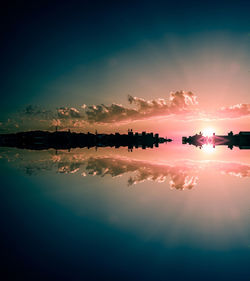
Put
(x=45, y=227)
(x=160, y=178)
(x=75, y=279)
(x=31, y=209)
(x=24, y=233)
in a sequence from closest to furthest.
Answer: (x=75, y=279)
(x=24, y=233)
(x=45, y=227)
(x=31, y=209)
(x=160, y=178)

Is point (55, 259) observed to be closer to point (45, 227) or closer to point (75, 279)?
point (75, 279)

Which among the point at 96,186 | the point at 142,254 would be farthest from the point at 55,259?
the point at 96,186

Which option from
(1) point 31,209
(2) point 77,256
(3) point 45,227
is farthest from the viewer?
(1) point 31,209

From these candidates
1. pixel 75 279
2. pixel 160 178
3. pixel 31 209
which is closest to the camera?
pixel 75 279

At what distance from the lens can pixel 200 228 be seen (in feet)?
32.0

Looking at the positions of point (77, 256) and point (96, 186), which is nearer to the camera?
point (77, 256)

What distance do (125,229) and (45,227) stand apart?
3.57 meters

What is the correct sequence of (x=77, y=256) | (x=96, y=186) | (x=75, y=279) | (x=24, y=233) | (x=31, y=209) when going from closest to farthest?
(x=75, y=279), (x=77, y=256), (x=24, y=233), (x=31, y=209), (x=96, y=186)

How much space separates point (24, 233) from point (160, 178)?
13555mm

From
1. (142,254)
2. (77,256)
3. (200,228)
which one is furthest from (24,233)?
(200,228)

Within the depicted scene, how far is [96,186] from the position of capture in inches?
671

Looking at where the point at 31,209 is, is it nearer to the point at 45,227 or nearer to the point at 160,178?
the point at 45,227

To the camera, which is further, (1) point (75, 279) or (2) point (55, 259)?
(2) point (55, 259)

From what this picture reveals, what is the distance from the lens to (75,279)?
620 centimetres
